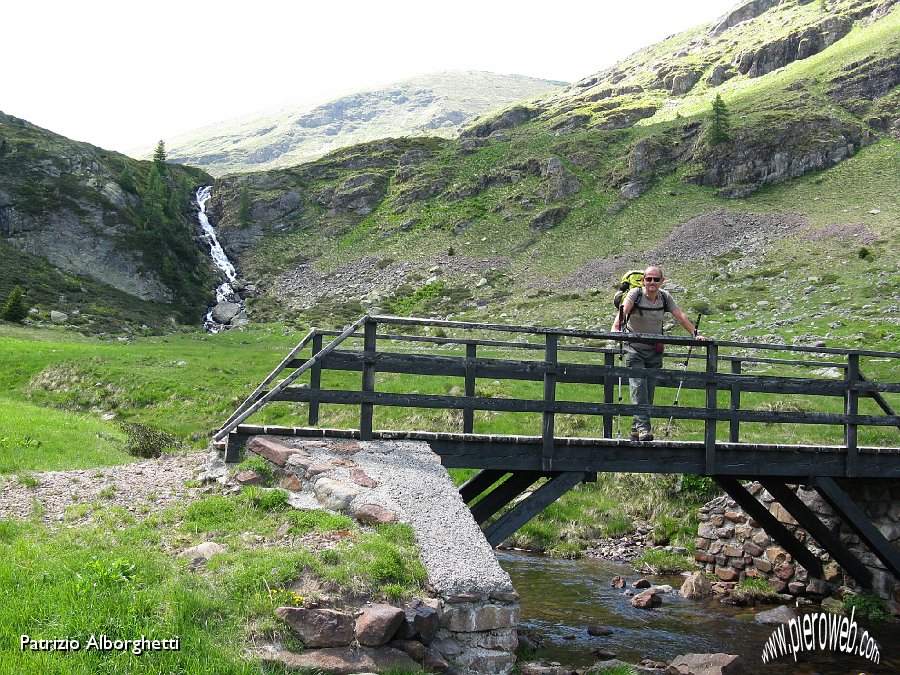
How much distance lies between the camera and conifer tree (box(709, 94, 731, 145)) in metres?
77.4

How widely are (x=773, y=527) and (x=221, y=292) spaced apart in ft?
233

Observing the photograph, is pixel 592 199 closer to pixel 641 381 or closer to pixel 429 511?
pixel 641 381

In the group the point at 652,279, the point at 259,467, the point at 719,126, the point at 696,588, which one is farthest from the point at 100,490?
the point at 719,126

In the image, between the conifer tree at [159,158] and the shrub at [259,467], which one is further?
the conifer tree at [159,158]

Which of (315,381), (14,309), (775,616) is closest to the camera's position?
(315,381)

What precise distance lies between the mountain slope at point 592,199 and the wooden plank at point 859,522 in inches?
1211

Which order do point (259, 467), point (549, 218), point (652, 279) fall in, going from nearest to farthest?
point (259, 467) → point (652, 279) → point (549, 218)

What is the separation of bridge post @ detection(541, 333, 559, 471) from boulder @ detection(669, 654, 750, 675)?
3.49 meters

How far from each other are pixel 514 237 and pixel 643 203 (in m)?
15.3

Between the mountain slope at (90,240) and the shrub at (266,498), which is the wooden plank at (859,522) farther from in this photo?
the mountain slope at (90,240)

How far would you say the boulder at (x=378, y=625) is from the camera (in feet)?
20.8

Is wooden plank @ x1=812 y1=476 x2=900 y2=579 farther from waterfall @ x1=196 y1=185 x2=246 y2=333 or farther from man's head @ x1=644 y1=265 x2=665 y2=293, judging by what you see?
waterfall @ x1=196 y1=185 x2=246 y2=333

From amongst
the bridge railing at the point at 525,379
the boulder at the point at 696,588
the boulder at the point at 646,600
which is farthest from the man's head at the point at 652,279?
the boulder at the point at 696,588

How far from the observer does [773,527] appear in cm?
1477
